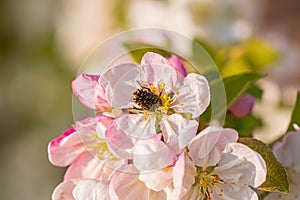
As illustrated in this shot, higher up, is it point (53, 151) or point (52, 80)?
point (53, 151)

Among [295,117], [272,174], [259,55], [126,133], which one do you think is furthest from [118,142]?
[259,55]

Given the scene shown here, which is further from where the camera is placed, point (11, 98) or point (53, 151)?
point (11, 98)

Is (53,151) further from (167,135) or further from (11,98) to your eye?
(11,98)

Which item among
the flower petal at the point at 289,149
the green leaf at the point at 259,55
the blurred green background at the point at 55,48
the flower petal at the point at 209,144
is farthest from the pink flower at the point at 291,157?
the blurred green background at the point at 55,48

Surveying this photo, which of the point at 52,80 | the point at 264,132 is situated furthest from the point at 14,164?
the point at 264,132

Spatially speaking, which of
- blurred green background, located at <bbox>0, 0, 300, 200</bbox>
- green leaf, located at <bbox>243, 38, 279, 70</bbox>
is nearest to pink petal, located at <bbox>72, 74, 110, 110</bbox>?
green leaf, located at <bbox>243, 38, 279, 70</bbox>

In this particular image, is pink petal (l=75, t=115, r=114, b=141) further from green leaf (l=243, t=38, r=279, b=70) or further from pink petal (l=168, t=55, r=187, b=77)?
green leaf (l=243, t=38, r=279, b=70)

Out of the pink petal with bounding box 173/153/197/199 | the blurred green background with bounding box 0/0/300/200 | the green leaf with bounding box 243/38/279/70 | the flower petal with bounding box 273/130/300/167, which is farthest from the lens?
the blurred green background with bounding box 0/0/300/200
